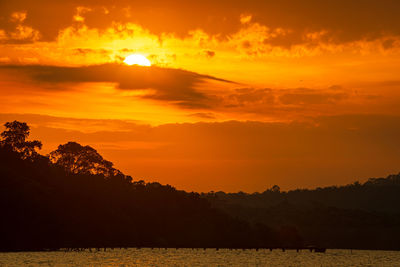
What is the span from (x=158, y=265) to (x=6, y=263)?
37.6 meters

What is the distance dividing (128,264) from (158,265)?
7598 mm

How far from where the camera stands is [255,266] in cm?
19375

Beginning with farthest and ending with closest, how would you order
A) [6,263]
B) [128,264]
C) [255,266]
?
1. [255,266]
2. [128,264]
3. [6,263]

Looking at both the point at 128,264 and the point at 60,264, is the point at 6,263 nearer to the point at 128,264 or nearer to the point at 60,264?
the point at 60,264

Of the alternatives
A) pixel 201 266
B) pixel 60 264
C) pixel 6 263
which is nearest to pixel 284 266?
pixel 201 266

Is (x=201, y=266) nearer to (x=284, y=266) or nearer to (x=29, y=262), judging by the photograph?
(x=284, y=266)

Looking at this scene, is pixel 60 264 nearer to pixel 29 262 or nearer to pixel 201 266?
pixel 29 262

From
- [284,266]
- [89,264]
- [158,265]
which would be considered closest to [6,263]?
[89,264]

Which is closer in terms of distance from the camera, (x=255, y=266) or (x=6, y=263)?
(x=6, y=263)

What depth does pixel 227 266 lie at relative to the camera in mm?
187000

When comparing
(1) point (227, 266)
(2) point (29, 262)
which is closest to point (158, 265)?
(1) point (227, 266)

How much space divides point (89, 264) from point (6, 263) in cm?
2028

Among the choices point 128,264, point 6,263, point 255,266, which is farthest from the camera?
point 255,266

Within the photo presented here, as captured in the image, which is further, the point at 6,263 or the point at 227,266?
the point at 227,266
